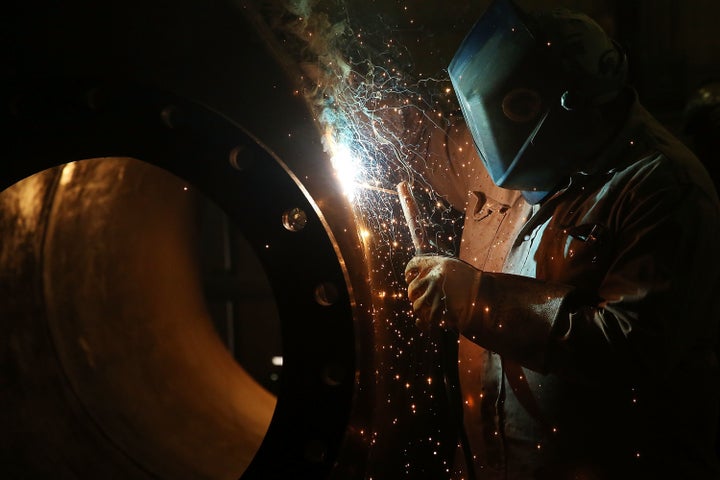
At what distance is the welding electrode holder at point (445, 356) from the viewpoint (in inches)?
65.2

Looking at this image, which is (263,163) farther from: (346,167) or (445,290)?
(445,290)

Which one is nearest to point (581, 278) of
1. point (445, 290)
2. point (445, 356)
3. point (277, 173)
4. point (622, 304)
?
point (622, 304)

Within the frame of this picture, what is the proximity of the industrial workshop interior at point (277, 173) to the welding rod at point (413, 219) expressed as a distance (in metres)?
0.06

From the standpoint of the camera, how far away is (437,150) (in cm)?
192

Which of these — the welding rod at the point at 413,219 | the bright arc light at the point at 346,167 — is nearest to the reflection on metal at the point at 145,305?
the bright arc light at the point at 346,167

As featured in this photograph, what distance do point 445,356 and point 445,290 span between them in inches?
11.0

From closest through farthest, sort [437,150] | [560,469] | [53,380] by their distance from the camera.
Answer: [560,469]
[437,150]
[53,380]

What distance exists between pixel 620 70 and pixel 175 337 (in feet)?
6.50

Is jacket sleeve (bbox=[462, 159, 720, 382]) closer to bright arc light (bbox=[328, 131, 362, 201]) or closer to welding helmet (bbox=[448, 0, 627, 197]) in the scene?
welding helmet (bbox=[448, 0, 627, 197])

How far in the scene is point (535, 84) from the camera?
1.54 m

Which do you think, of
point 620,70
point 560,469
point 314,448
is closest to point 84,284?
point 314,448

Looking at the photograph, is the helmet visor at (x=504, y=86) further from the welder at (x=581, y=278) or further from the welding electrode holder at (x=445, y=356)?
the welding electrode holder at (x=445, y=356)

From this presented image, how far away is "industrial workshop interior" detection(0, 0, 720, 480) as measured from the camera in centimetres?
148

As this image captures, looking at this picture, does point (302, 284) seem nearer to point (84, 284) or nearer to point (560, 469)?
point (560, 469)
